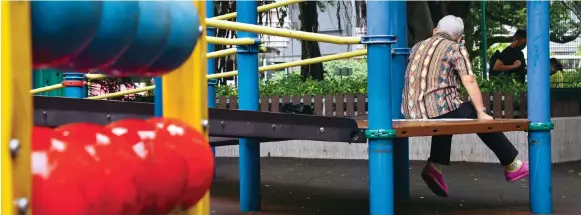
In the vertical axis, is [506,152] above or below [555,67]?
below

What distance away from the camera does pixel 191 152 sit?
2287 millimetres

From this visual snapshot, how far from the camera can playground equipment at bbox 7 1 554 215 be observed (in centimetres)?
335

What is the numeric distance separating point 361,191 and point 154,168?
5.67 m

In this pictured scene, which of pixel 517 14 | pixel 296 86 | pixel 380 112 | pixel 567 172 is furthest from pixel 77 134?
pixel 517 14

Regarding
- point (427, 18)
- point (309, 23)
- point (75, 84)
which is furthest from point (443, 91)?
point (309, 23)

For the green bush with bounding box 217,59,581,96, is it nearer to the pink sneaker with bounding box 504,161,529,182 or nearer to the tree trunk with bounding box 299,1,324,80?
the tree trunk with bounding box 299,1,324,80

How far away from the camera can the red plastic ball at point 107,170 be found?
195cm

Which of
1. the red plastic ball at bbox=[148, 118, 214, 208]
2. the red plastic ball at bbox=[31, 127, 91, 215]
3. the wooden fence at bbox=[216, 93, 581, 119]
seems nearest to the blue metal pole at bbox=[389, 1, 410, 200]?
the wooden fence at bbox=[216, 93, 581, 119]

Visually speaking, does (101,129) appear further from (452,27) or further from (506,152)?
(506,152)

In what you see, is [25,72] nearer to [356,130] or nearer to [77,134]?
[77,134]

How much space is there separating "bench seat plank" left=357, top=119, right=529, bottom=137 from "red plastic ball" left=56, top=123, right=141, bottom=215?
283 centimetres

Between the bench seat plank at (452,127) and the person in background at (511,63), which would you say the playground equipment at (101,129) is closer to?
the bench seat plank at (452,127)

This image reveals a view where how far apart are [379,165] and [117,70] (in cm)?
266

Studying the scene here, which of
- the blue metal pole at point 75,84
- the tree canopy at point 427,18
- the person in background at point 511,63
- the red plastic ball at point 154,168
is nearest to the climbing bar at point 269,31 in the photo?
the red plastic ball at point 154,168
